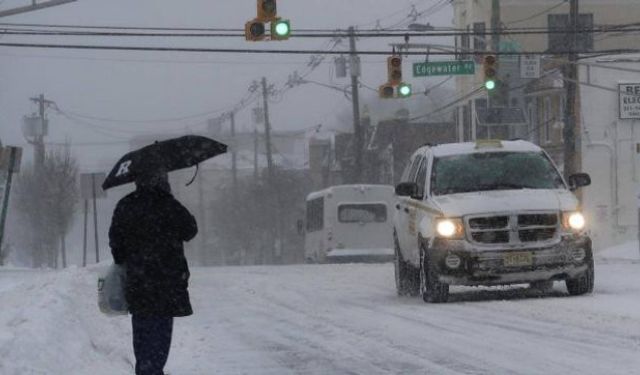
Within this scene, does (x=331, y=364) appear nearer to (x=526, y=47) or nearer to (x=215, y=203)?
(x=526, y=47)

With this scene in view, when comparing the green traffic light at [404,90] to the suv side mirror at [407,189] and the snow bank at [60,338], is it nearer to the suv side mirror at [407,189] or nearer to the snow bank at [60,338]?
the suv side mirror at [407,189]

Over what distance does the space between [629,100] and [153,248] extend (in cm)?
4615

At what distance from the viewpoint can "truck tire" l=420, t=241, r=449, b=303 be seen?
605 inches

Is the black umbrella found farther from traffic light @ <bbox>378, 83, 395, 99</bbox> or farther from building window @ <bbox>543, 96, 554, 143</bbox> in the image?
building window @ <bbox>543, 96, 554, 143</bbox>

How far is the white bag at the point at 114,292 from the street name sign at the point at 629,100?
4321 centimetres

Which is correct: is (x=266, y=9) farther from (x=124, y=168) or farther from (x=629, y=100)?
(x=629, y=100)

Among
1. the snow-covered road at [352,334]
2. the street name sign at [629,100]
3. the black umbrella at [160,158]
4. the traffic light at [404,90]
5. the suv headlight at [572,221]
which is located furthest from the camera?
the street name sign at [629,100]

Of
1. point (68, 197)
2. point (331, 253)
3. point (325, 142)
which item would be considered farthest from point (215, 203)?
point (331, 253)

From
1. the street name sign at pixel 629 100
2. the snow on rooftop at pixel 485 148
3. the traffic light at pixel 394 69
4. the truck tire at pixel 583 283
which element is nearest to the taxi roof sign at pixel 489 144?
the snow on rooftop at pixel 485 148

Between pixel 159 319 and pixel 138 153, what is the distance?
3.59ft

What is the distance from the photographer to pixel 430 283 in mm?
15477

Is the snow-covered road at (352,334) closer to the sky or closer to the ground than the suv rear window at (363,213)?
closer to the ground

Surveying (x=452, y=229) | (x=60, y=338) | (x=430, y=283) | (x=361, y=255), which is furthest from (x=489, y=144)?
(x=361, y=255)

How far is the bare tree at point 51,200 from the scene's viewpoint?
6444cm
